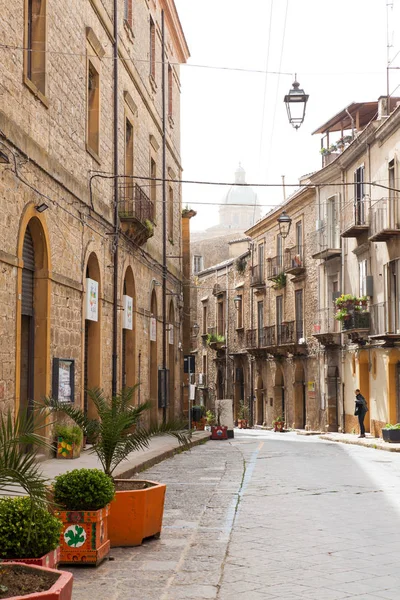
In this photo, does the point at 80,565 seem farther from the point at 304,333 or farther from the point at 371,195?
the point at 304,333

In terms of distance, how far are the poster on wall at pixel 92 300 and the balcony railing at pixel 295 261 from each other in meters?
22.5

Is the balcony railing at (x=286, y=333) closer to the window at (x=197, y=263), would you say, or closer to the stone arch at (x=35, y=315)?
the stone arch at (x=35, y=315)

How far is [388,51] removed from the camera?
89.7 feet

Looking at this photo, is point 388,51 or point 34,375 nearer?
point 34,375

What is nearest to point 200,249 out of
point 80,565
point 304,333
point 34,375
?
point 304,333

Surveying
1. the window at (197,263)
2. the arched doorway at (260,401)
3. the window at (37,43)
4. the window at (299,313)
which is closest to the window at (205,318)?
the window at (197,263)

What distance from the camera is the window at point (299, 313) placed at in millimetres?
38897

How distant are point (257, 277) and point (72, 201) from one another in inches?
1218

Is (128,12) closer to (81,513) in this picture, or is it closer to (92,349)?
(92,349)

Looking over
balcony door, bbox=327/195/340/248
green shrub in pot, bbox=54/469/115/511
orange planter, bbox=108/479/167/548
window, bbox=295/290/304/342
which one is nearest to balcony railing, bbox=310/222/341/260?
balcony door, bbox=327/195/340/248

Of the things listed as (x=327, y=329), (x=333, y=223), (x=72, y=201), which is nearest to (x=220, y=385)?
→ (x=327, y=329)

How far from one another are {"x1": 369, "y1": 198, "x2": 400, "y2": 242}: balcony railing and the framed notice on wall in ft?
45.2

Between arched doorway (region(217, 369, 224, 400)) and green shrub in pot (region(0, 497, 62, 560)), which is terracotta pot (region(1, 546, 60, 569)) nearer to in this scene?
green shrub in pot (region(0, 497, 62, 560))

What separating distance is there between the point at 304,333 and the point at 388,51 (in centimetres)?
1448
